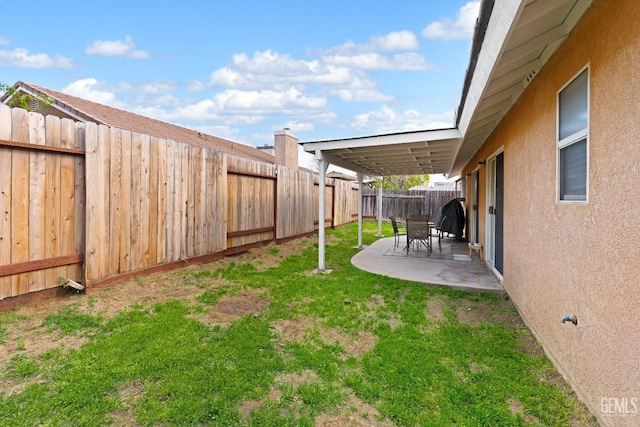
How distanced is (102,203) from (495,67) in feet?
16.1

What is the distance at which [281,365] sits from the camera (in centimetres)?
292

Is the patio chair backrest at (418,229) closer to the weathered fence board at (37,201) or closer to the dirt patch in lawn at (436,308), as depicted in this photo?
the dirt patch in lawn at (436,308)

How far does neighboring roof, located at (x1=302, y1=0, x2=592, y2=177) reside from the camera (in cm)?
231

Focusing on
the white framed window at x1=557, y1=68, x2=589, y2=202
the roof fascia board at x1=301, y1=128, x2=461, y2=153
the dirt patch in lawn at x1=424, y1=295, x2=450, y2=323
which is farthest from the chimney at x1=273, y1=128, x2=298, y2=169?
the white framed window at x1=557, y1=68, x2=589, y2=202

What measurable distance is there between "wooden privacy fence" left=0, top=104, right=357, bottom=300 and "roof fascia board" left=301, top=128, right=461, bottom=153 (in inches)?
90.4

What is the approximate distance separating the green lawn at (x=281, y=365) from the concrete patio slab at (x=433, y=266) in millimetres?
715

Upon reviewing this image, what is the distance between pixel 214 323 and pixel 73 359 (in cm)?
135

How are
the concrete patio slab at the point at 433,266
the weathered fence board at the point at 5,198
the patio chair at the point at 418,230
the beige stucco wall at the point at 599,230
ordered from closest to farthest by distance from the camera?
the beige stucco wall at the point at 599,230, the weathered fence board at the point at 5,198, the concrete patio slab at the point at 433,266, the patio chair at the point at 418,230

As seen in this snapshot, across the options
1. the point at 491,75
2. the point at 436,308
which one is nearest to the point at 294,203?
the point at 436,308

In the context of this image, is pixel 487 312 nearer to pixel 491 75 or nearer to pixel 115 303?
pixel 491 75

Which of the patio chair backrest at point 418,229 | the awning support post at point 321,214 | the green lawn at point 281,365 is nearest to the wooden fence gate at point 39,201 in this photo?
the green lawn at point 281,365

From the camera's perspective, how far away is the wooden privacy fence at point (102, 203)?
367cm

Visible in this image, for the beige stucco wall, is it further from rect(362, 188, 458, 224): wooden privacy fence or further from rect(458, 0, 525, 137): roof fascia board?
rect(362, 188, 458, 224): wooden privacy fence

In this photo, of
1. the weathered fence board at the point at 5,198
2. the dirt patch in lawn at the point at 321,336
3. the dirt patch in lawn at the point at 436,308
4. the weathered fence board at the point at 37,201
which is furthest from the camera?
the dirt patch in lawn at the point at 436,308
